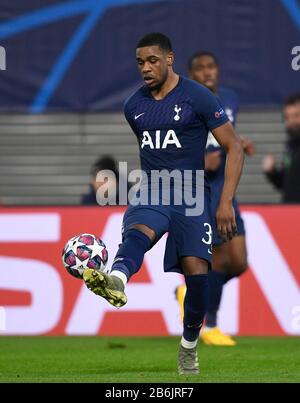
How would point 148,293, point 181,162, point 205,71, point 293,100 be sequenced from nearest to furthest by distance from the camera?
point 181,162
point 205,71
point 148,293
point 293,100

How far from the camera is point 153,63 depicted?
28.0 ft

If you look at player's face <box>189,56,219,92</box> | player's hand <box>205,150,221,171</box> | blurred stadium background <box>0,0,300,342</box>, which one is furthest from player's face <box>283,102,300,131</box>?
player's hand <box>205,150,221,171</box>

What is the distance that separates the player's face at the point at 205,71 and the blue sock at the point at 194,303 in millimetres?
3064

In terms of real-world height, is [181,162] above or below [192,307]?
above

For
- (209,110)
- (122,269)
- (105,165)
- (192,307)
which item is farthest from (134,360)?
(105,165)

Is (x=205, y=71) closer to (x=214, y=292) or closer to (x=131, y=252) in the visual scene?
(x=214, y=292)

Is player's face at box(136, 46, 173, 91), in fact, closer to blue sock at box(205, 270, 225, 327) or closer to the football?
the football

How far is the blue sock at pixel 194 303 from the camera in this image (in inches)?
332

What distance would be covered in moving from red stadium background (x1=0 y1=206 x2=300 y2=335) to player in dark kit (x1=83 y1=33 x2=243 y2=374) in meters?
3.93

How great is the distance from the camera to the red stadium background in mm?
12523

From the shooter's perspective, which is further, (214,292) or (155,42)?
(214,292)

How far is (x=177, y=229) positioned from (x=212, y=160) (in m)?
2.63
